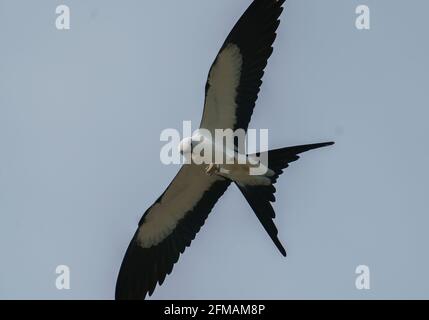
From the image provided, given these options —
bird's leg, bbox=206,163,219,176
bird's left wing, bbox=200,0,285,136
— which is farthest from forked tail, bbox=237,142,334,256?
bird's left wing, bbox=200,0,285,136

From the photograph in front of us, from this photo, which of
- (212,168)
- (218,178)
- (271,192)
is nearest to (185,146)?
(212,168)

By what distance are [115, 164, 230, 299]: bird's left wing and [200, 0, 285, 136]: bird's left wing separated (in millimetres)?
1068

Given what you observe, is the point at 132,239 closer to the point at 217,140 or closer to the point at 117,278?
the point at 117,278

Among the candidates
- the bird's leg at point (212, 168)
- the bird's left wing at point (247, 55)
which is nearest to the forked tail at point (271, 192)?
the bird's leg at point (212, 168)

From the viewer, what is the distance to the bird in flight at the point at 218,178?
32.1 feet

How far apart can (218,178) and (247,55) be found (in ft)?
4.99

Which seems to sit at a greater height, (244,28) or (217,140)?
(244,28)

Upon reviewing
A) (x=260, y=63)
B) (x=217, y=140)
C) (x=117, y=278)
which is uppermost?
(x=260, y=63)

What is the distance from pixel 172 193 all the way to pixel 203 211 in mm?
402

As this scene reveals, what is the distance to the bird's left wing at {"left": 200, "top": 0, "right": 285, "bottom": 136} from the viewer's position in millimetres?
9766

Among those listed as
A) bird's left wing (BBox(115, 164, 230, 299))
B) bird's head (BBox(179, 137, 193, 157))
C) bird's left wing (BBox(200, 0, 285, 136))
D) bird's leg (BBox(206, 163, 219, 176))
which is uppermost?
bird's left wing (BBox(200, 0, 285, 136))

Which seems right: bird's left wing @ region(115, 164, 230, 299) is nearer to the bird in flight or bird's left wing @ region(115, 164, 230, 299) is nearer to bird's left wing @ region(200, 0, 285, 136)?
the bird in flight

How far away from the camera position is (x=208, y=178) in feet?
34.5

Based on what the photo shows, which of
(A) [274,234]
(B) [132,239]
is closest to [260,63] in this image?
(A) [274,234]
